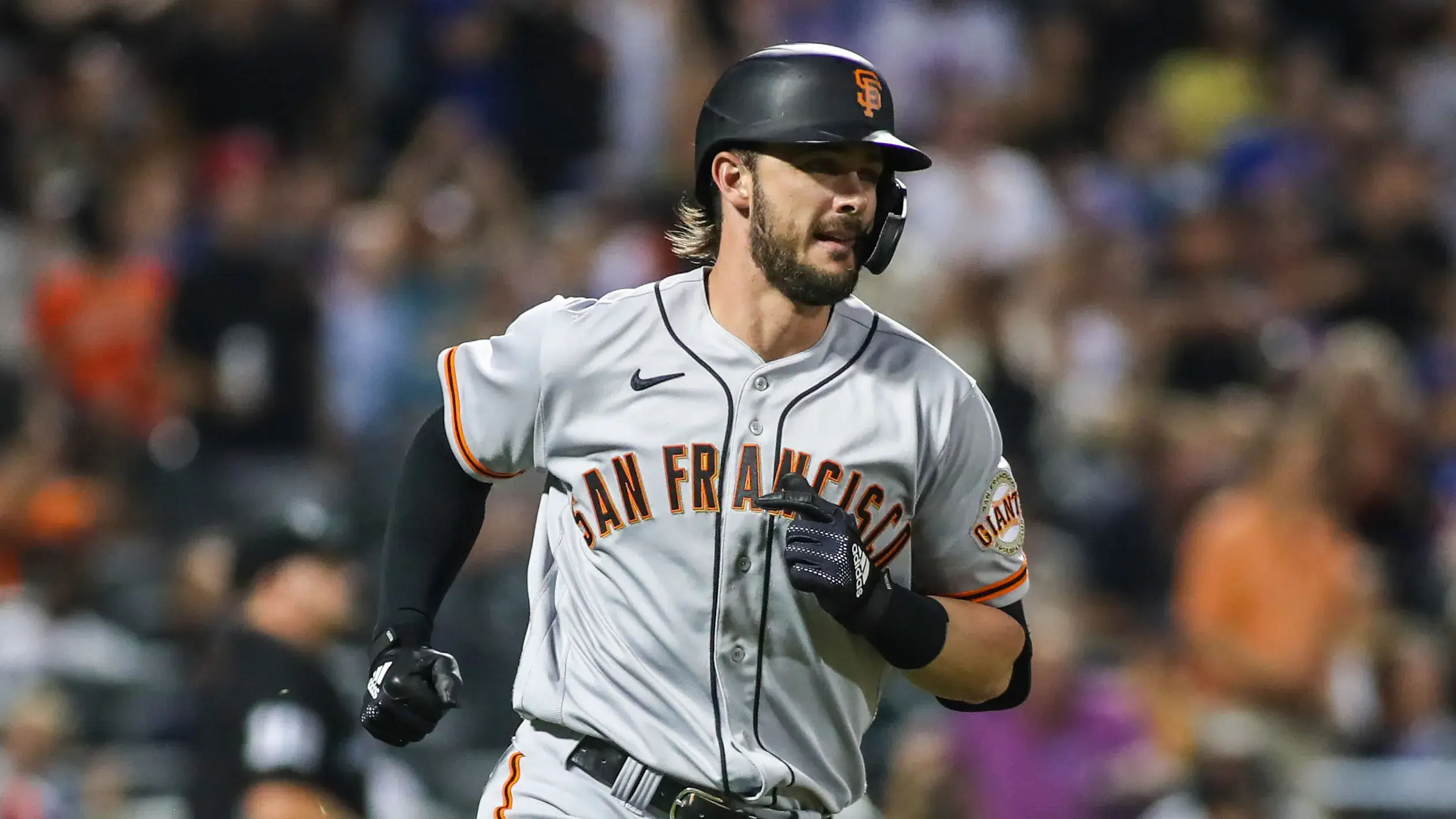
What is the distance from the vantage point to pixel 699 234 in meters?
3.59

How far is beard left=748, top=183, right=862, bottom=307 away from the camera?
3283 millimetres

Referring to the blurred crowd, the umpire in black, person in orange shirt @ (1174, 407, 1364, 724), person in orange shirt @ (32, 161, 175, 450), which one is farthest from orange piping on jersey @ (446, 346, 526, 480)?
person in orange shirt @ (32, 161, 175, 450)

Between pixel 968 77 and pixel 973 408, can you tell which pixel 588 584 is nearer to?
pixel 973 408

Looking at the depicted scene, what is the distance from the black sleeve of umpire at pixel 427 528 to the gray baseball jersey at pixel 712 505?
0.06 meters

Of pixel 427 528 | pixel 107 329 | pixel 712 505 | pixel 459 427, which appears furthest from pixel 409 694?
pixel 107 329

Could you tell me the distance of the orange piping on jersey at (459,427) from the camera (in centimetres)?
339

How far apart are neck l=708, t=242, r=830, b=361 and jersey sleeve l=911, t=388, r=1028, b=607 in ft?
0.96

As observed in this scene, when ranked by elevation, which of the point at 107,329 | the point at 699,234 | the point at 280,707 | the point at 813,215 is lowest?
A: the point at 107,329

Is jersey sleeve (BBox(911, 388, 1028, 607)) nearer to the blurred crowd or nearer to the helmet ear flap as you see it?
the helmet ear flap

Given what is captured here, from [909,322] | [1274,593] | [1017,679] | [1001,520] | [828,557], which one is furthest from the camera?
[909,322]

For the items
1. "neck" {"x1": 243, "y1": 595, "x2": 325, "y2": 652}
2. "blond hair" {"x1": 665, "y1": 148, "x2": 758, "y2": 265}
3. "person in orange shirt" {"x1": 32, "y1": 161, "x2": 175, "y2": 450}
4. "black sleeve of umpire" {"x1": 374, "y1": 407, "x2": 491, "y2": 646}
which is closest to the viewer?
"black sleeve of umpire" {"x1": 374, "y1": 407, "x2": 491, "y2": 646}

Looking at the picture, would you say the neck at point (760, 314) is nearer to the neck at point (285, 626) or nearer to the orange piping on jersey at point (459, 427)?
the orange piping on jersey at point (459, 427)

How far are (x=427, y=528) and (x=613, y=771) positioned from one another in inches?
21.3

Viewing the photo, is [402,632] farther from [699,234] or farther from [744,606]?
[699,234]
